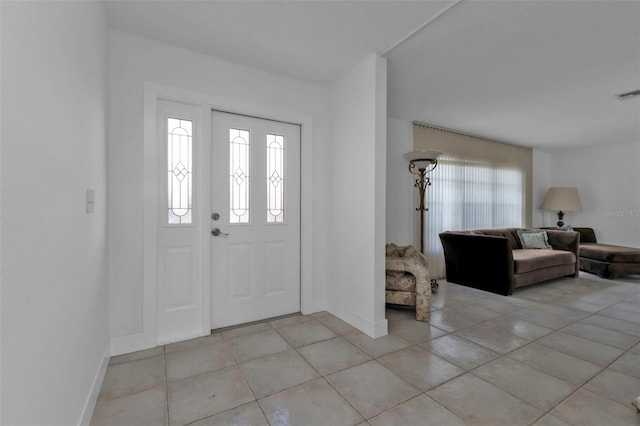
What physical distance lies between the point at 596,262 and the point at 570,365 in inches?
156

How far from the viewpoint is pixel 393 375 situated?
1.93m

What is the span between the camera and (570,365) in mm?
2062

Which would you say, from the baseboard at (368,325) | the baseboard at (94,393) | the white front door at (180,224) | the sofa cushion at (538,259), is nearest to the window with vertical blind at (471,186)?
the sofa cushion at (538,259)

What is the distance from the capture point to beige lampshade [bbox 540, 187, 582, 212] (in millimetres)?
5777

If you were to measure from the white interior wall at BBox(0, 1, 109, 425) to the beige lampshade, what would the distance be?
7455 millimetres

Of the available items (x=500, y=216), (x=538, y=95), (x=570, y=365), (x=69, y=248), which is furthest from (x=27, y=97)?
(x=500, y=216)

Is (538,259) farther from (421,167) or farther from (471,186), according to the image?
(421,167)

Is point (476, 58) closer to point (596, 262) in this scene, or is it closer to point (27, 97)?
point (27, 97)

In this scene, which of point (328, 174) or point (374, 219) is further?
point (328, 174)

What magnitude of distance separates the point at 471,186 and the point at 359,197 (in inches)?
127

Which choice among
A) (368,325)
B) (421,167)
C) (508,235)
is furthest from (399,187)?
(368,325)

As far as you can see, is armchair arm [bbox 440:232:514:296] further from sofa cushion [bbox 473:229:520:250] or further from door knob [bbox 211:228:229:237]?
door knob [bbox 211:228:229:237]

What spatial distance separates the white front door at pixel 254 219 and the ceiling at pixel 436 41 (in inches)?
26.3

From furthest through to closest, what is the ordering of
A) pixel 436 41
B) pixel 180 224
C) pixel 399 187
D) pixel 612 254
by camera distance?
pixel 612 254 → pixel 399 187 → pixel 180 224 → pixel 436 41
